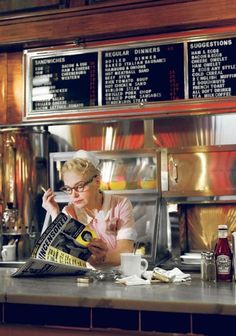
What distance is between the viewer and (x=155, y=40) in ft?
10.6

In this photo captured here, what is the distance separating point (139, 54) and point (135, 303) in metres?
1.79

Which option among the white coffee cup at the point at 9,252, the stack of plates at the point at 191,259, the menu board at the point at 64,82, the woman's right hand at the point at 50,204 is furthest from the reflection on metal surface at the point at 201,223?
the white coffee cup at the point at 9,252

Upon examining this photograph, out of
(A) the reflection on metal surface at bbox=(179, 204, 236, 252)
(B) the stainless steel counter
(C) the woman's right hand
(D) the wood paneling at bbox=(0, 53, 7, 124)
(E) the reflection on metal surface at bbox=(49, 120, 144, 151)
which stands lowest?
(B) the stainless steel counter

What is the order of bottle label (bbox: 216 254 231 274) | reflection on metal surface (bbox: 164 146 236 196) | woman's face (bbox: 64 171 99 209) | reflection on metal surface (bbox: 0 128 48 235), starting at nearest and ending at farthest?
bottle label (bbox: 216 254 231 274)
reflection on metal surface (bbox: 164 146 236 196)
woman's face (bbox: 64 171 99 209)
reflection on metal surface (bbox: 0 128 48 235)

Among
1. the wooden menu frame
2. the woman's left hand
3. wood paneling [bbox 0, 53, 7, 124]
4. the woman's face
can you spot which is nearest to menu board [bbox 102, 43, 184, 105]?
the wooden menu frame

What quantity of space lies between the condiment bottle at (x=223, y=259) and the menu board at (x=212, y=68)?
3.19 feet

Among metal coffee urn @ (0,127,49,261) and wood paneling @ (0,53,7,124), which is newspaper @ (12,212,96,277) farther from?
wood paneling @ (0,53,7,124)

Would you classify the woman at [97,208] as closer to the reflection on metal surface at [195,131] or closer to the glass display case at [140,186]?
the glass display case at [140,186]

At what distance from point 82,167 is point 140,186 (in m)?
0.39

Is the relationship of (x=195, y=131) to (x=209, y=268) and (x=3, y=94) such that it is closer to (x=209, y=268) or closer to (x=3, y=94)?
(x=209, y=268)

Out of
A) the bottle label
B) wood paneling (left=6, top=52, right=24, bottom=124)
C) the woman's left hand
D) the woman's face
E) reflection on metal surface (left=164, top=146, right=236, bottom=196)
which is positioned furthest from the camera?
wood paneling (left=6, top=52, right=24, bottom=124)

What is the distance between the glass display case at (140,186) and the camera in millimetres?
3176

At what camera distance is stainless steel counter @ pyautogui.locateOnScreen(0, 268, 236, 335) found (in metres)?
1.90

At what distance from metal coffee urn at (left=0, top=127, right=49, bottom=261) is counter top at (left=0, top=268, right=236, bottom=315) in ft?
2.90
